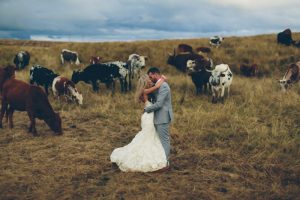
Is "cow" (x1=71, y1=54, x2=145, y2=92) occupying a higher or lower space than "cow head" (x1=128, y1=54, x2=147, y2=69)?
lower

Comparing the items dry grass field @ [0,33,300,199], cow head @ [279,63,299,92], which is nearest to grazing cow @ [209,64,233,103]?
dry grass field @ [0,33,300,199]

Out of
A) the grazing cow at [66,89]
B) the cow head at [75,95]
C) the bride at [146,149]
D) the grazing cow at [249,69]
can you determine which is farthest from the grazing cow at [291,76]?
the bride at [146,149]

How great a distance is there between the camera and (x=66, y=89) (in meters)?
17.0

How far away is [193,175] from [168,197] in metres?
1.43

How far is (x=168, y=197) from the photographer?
7582 millimetres

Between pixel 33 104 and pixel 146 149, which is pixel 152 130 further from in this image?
pixel 33 104

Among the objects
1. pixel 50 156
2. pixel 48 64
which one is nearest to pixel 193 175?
pixel 50 156

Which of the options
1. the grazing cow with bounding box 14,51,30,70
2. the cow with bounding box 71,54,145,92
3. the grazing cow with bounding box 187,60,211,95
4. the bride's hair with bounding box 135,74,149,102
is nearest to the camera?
the bride's hair with bounding box 135,74,149,102

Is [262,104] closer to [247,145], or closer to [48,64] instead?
[247,145]

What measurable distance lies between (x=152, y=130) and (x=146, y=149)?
0.47 metres

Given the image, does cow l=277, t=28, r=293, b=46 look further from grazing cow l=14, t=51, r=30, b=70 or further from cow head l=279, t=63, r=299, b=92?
grazing cow l=14, t=51, r=30, b=70

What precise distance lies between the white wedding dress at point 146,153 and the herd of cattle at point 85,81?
409cm

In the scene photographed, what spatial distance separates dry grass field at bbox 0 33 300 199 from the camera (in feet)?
26.3

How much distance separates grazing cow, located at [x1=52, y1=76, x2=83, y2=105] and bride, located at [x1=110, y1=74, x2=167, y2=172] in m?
8.13
